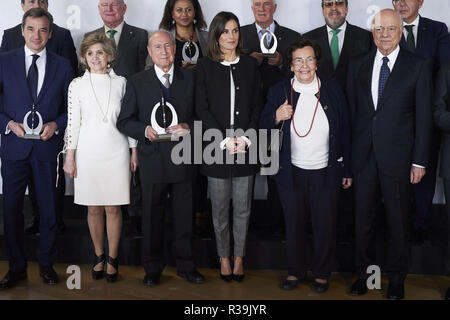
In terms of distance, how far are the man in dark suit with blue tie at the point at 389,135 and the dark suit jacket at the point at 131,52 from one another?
1640mm

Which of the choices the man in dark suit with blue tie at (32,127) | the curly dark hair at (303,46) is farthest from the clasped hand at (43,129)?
the curly dark hair at (303,46)

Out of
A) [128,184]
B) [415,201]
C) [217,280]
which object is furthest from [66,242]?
[415,201]

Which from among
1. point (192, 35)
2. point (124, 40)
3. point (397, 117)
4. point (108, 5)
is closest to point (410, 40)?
point (397, 117)

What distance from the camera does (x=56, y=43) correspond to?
4.70 metres

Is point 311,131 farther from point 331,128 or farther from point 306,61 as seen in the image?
point 306,61

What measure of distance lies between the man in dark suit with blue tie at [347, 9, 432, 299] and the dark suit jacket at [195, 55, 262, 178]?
24.7 inches

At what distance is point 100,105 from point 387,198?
1.85 metres

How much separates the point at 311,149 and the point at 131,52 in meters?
1.68

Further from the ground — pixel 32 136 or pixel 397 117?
pixel 397 117

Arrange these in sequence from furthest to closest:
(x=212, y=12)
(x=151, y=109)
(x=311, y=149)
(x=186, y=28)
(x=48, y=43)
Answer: (x=212, y=12) → (x=48, y=43) → (x=186, y=28) → (x=151, y=109) → (x=311, y=149)

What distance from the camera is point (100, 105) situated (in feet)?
13.0

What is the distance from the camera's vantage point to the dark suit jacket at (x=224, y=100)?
3967 millimetres

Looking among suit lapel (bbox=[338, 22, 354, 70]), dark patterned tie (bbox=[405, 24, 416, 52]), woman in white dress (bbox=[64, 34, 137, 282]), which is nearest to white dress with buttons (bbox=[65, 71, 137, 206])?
woman in white dress (bbox=[64, 34, 137, 282])

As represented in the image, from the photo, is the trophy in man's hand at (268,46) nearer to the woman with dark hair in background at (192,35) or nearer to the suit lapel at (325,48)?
the suit lapel at (325,48)
